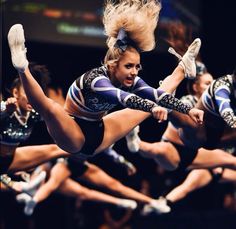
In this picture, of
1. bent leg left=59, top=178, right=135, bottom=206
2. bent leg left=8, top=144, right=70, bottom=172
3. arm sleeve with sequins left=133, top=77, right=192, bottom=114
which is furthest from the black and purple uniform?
bent leg left=59, top=178, right=135, bottom=206

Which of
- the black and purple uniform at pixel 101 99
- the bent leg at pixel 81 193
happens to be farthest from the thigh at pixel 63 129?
the bent leg at pixel 81 193

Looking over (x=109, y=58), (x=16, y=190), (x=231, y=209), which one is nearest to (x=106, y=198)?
(x=16, y=190)

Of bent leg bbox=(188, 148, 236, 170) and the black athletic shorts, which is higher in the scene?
bent leg bbox=(188, 148, 236, 170)

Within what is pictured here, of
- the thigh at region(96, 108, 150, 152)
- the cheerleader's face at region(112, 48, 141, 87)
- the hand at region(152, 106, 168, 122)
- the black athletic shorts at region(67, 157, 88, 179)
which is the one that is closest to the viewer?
the hand at region(152, 106, 168, 122)

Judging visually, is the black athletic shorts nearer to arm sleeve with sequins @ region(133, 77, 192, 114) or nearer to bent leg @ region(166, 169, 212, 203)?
bent leg @ region(166, 169, 212, 203)

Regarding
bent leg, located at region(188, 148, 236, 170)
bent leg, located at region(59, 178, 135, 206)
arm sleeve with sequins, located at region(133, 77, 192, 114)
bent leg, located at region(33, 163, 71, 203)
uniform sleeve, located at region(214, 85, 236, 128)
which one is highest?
arm sleeve with sequins, located at region(133, 77, 192, 114)

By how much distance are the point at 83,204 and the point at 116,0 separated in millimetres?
3837

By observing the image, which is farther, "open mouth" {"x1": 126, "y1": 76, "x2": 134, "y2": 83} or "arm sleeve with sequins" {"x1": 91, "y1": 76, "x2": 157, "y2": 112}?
"open mouth" {"x1": 126, "y1": 76, "x2": 134, "y2": 83}

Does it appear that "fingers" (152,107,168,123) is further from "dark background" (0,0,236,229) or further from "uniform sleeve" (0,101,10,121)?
"dark background" (0,0,236,229)

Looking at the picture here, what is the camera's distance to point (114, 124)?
4.31 m

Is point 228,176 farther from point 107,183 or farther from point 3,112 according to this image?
point 3,112

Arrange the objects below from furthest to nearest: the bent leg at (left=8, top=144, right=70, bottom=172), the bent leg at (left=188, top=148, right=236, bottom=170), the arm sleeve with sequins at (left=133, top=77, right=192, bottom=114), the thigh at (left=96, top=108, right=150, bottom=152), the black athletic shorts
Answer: the black athletic shorts < the bent leg at (left=188, top=148, right=236, bottom=170) < the bent leg at (left=8, top=144, right=70, bottom=172) < the thigh at (left=96, top=108, right=150, bottom=152) < the arm sleeve with sequins at (left=133, top=77, right=192, bottom=114)

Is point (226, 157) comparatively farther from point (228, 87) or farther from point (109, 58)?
point (109, 58)

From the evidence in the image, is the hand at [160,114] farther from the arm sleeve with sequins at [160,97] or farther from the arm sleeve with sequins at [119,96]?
the arm sleeve with sequins at [160,97]
